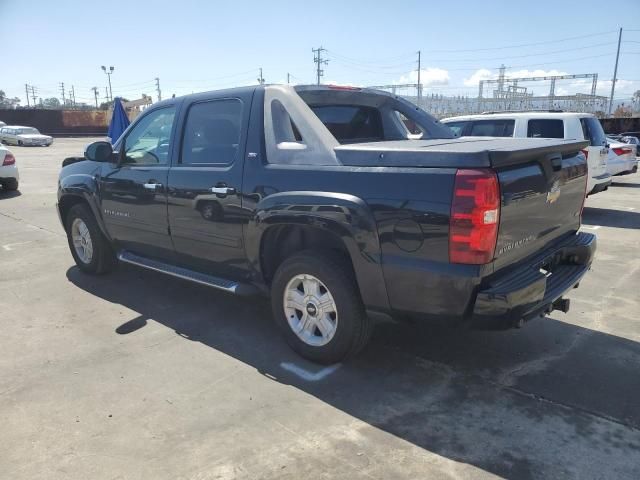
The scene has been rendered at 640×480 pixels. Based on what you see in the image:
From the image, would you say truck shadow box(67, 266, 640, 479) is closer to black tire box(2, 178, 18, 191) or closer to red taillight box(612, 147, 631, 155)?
red taillight box(612, 147, 631, 155)

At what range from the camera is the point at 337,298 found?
3.25 m

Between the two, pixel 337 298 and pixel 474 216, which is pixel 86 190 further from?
pixel 474 216

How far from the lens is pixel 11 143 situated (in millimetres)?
35469

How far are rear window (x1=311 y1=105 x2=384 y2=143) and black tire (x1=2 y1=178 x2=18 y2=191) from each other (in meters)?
11.0

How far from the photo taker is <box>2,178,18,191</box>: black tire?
12328 millimetres

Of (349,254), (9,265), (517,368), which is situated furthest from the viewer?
(9,265)

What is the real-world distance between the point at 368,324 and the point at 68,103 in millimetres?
140611

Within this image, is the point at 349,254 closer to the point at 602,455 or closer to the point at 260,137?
the point at 260,137

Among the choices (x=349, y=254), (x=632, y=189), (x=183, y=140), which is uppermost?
(x=183, y=140)

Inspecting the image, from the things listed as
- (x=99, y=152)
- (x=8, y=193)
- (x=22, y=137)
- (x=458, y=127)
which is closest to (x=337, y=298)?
(x=99, y=152)

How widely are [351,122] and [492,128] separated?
5.79 metres

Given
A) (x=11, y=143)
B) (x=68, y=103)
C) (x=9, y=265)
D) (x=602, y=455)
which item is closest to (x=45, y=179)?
(x=9, y=265)

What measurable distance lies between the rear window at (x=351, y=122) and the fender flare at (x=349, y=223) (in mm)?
1038

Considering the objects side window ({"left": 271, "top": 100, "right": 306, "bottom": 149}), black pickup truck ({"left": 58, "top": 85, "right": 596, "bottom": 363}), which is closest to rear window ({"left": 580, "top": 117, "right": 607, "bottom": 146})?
black pickup truck ({"left": 58, "top": 85, "right": 596, "bottom": 363})
